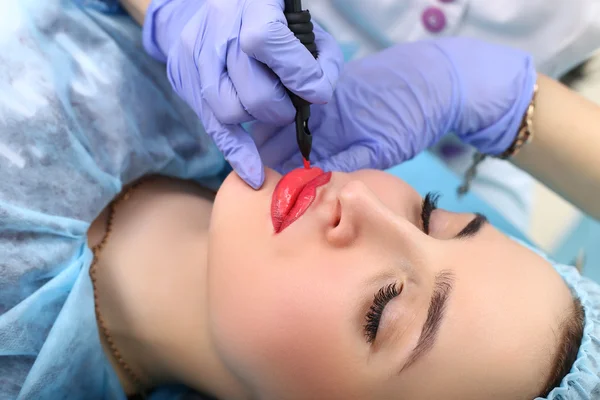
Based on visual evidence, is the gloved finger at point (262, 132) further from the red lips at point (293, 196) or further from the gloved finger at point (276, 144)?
the red lips at point (293, 196)

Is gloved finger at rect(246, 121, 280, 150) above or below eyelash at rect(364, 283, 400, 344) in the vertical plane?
above

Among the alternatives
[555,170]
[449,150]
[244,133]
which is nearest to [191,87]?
[244,133]

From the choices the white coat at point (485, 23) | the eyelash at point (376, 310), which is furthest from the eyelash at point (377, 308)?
the white coat at point (485, 23)

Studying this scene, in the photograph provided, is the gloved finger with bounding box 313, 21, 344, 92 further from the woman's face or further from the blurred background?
the blurred background

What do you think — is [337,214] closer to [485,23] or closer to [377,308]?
[377,308]

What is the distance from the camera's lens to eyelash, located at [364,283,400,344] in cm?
71

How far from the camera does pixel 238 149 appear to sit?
83cm

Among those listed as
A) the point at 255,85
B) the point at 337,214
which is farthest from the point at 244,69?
the point at 337,214

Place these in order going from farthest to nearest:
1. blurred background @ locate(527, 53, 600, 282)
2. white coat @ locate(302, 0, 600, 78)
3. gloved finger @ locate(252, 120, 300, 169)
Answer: blurred background @ locate(527, 53, 600, 282) → white coat @ locate(302, 0, 600, 78) → gloved finger @ locate(252, 120, 300, 169)

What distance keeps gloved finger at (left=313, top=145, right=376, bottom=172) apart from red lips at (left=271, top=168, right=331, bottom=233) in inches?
6.9

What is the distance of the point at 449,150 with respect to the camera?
1.57 metres

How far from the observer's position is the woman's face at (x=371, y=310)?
2.31ft

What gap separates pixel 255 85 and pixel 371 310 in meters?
0.39

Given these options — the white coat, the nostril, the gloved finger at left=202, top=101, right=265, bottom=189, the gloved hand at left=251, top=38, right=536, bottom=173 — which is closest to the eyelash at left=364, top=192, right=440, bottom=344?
the nostril
